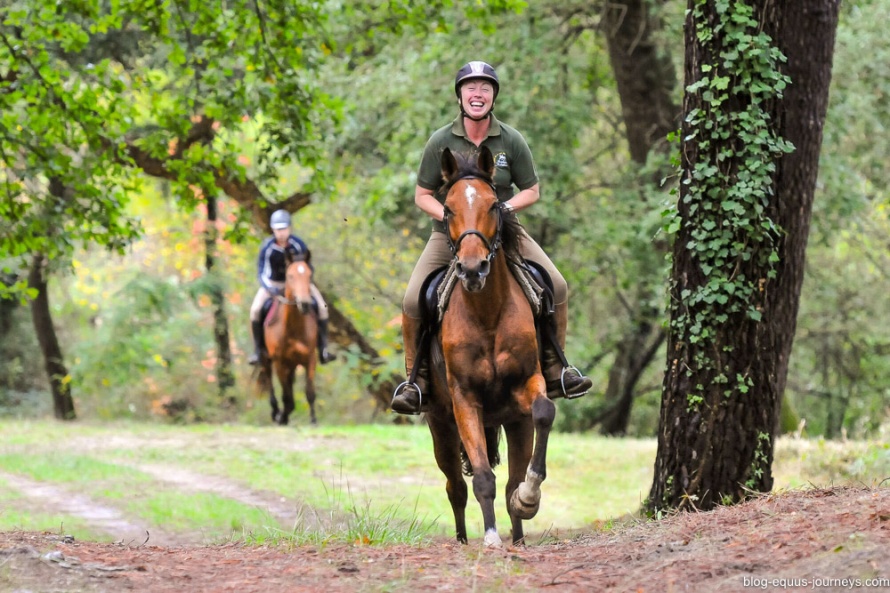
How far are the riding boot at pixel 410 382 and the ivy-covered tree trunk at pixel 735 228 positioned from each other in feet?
6.72

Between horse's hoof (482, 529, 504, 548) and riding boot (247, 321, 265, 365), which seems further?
riding boot (247, 321, 265, 365)

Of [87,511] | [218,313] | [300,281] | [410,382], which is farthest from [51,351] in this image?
[410,382]

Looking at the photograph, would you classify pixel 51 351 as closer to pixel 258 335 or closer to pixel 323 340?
pixel 258 335

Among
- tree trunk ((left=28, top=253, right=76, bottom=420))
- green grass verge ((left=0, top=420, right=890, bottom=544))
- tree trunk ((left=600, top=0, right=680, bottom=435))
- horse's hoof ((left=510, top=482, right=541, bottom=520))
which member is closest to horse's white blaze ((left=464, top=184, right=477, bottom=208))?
horse's hoof ((left=510, top=482, right=541, bottom=520))

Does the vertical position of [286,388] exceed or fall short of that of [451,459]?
it falls short

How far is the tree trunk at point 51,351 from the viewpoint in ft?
90.9

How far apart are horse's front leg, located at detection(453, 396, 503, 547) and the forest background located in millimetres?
2739

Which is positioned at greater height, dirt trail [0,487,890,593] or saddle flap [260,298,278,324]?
saddle flap [260,298,278,324]

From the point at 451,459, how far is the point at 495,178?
2351 mm

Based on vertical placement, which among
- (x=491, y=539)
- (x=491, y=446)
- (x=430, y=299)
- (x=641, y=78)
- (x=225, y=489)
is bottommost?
(x=225, y=489)

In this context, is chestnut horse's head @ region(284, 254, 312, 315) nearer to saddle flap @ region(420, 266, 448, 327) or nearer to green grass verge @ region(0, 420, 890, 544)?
green grass verge @ region(0, 420, 890, 544)

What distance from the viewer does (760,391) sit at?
8.73 metres

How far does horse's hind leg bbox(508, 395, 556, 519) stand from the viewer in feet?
23.9

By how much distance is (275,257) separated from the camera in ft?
68.7
